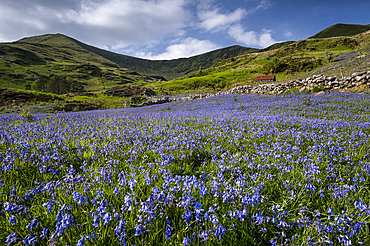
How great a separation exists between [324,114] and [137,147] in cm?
1115

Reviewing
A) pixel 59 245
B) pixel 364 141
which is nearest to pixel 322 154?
→ pixel 364 141

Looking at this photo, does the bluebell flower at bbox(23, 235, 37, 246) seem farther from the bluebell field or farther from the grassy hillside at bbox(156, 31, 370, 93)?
the grassy hillside at bbox(156, 31, 370, 93)

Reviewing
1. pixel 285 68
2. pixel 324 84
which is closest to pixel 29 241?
pixel 324 84

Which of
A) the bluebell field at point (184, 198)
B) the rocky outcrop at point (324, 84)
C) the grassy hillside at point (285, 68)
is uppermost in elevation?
the grassy hillside at point (285, 68)

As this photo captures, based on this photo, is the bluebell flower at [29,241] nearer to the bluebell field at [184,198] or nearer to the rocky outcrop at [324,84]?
the bluebell field at [184,198]

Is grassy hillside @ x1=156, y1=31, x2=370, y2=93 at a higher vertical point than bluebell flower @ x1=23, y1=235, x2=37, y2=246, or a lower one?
higher

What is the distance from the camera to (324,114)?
376 inches

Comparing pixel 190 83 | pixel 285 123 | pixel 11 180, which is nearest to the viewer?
pixel 11 180

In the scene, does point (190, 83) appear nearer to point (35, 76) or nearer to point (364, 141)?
point (364, 141)

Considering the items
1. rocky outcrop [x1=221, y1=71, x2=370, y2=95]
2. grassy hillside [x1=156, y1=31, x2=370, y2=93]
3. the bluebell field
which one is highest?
grassy hillside [x1=156, y1=31, x2=370, y2=93]

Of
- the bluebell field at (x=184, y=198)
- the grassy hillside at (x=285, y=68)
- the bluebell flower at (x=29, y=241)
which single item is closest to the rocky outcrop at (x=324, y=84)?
the bluebell field at (x=184, y=198)

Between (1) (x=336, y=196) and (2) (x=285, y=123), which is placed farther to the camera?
(2) (x=285, y=123)

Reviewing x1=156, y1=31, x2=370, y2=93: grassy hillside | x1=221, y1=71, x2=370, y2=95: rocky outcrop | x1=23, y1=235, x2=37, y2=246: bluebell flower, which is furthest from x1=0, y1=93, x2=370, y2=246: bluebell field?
x1=156, y1=31, x2=370, y2=93: grassy hillside

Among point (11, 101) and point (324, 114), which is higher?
point (11, 101)
